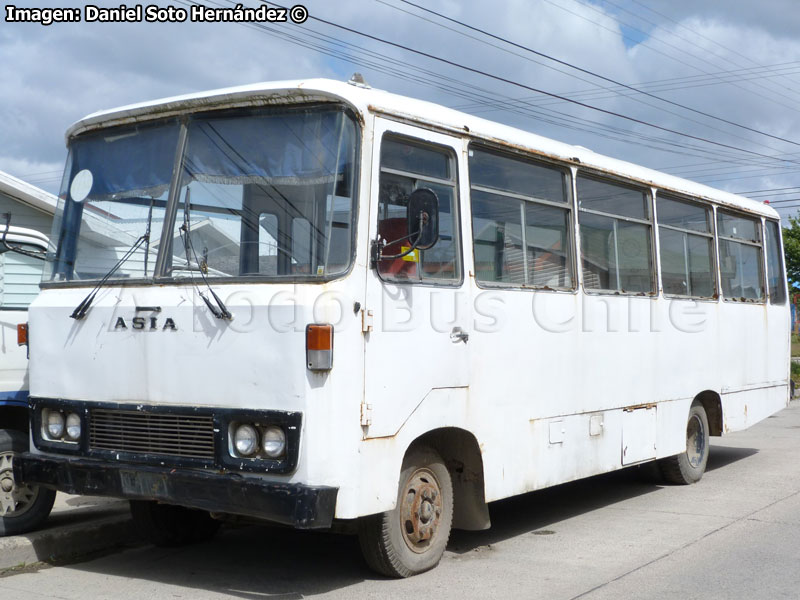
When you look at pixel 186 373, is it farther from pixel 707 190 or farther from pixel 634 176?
pixel 707 190

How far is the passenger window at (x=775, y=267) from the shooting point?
12.3 meters

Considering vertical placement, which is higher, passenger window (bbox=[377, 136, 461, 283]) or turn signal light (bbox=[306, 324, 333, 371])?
passenger window (bbox=[377, 136, 461, 283])

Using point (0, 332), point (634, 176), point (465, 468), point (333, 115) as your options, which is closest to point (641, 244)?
point (634, 176)

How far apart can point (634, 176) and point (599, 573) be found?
406 centimetres

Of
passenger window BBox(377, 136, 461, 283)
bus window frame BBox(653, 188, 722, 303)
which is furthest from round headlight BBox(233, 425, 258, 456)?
bus window frame BBox(653, 188, 722, 303)

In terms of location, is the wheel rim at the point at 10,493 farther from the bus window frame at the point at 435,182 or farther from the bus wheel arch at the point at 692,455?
the bus wheel arch at the point at 692,455

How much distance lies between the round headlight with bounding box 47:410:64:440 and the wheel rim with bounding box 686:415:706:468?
21.1ft

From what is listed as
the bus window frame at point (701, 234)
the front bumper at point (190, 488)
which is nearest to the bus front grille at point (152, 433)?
the front bumper at point (190, 488)

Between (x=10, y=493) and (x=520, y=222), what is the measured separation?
422cm

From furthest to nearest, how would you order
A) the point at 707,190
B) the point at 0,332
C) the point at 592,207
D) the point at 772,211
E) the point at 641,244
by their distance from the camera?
1. the point at 772,211
2. the point at 707,190
3. the point at 641,244
4. the point at 592,207
5. the point at 0,332

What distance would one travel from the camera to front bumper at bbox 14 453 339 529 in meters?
5.54

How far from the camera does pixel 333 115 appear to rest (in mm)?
5988

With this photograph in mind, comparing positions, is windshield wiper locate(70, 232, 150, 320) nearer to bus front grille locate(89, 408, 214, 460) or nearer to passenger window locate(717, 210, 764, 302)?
bus front grille locate(89, 408, 214, 460)

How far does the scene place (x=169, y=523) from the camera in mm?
7516
